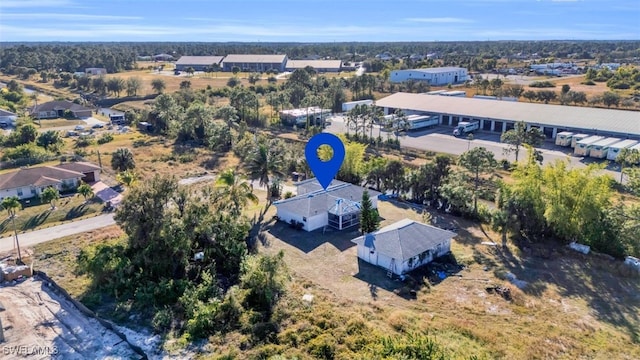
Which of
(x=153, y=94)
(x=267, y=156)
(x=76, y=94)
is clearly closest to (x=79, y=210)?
(x=267, y=156)

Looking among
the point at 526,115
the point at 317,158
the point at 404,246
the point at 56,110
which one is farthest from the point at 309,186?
the point at 56,110

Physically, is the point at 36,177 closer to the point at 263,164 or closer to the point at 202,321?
the point at 263,164

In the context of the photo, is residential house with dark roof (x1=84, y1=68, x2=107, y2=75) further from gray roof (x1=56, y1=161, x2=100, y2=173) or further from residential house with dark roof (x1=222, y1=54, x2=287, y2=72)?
gray roof (x1=56, y1=161, x2=100, y2=173)

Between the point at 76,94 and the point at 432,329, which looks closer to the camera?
the point at 432,329

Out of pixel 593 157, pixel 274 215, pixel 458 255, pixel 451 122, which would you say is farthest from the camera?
pixel 451 122

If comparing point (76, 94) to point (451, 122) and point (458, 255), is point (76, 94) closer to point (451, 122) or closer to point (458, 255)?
point (451, 122)

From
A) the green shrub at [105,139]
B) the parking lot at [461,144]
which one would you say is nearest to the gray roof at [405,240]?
the parking lot at [461,144]

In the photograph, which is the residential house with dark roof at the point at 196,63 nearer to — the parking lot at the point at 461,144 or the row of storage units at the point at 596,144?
the parking lot at the point at 461,144
